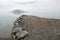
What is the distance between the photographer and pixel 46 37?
49.4 feet

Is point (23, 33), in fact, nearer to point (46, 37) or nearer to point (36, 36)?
point (36, 36)

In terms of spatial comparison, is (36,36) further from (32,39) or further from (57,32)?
(57,32)

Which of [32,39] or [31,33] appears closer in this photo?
[32,39]

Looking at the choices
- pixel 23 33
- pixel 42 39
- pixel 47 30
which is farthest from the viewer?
pixel 47 30

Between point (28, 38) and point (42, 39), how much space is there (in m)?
1.50

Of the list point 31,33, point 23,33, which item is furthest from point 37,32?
point 23,33

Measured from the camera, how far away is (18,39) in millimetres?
15617

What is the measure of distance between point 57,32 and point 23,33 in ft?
11.8

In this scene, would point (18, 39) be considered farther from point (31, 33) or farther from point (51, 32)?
point (51, 32)

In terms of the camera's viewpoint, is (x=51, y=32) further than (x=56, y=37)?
Yes

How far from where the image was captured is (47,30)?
674 inches

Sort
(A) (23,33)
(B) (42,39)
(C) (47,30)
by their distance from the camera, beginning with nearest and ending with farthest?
(B) (42,39)
(A) (23,33)
(C) (47,30)

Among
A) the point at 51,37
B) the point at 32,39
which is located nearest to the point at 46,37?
the point at 51,37

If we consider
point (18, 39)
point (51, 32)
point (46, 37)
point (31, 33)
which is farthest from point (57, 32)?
point (18, 39)
